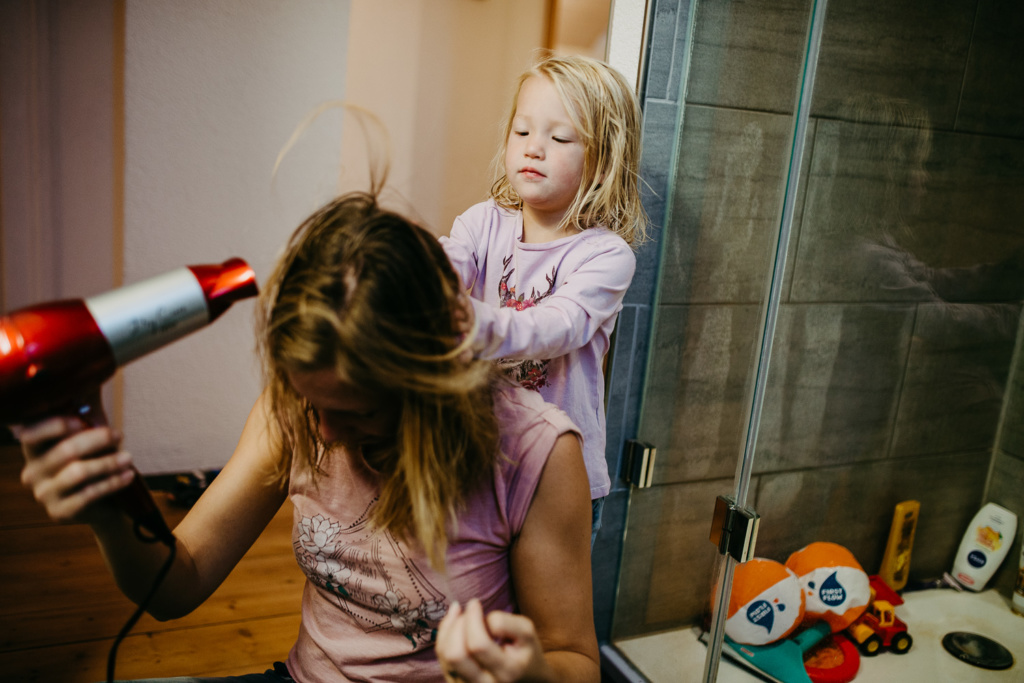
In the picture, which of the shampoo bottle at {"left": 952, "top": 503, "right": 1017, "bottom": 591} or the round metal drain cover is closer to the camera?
the round metal drain cover

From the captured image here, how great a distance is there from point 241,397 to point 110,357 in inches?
75.0

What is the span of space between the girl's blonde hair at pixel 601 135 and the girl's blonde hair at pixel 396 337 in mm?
614

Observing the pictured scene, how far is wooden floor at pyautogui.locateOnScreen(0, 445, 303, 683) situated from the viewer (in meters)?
1.60

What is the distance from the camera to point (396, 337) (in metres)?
0.67

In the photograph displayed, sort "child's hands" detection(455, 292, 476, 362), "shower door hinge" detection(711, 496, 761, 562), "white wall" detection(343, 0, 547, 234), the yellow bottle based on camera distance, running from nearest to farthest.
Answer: "child's hands" detection(455, 292, 476, 362) → "shower door hinge" detection(711, 496, 761, 562) → the yellow bottle → "white wall" detection(343, 0, 547, 234)

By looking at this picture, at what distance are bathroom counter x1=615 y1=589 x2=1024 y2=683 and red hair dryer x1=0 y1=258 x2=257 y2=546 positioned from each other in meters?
1.33

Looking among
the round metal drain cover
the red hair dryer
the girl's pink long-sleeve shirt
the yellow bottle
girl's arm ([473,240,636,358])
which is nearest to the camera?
the red hair dryer

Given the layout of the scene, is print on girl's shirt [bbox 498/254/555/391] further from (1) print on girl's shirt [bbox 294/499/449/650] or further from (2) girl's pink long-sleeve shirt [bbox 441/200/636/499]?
(1) print on girl's shirt [bbox 294/499/449/650]

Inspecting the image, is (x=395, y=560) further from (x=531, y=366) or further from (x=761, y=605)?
(x=761, y=605)

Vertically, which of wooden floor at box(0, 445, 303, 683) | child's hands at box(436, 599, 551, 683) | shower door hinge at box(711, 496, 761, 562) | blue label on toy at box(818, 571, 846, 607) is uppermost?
child's hands at box(436, 599, 551, 683)

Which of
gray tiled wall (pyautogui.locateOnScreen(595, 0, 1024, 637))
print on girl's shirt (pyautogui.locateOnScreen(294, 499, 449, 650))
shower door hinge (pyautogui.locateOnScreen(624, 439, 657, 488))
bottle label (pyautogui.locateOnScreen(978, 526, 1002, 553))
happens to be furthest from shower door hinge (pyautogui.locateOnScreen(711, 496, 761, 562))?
print on girl's shirt (pyautogui.locateOnScreen(294, 499, 449, 650))

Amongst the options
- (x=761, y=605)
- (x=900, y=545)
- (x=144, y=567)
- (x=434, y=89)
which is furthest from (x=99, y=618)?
(x=900, y=545)

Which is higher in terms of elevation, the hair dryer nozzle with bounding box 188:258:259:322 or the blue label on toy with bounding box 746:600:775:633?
the hair dryer nozzle with bounding box 188:258:259:322

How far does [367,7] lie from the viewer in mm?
2209
